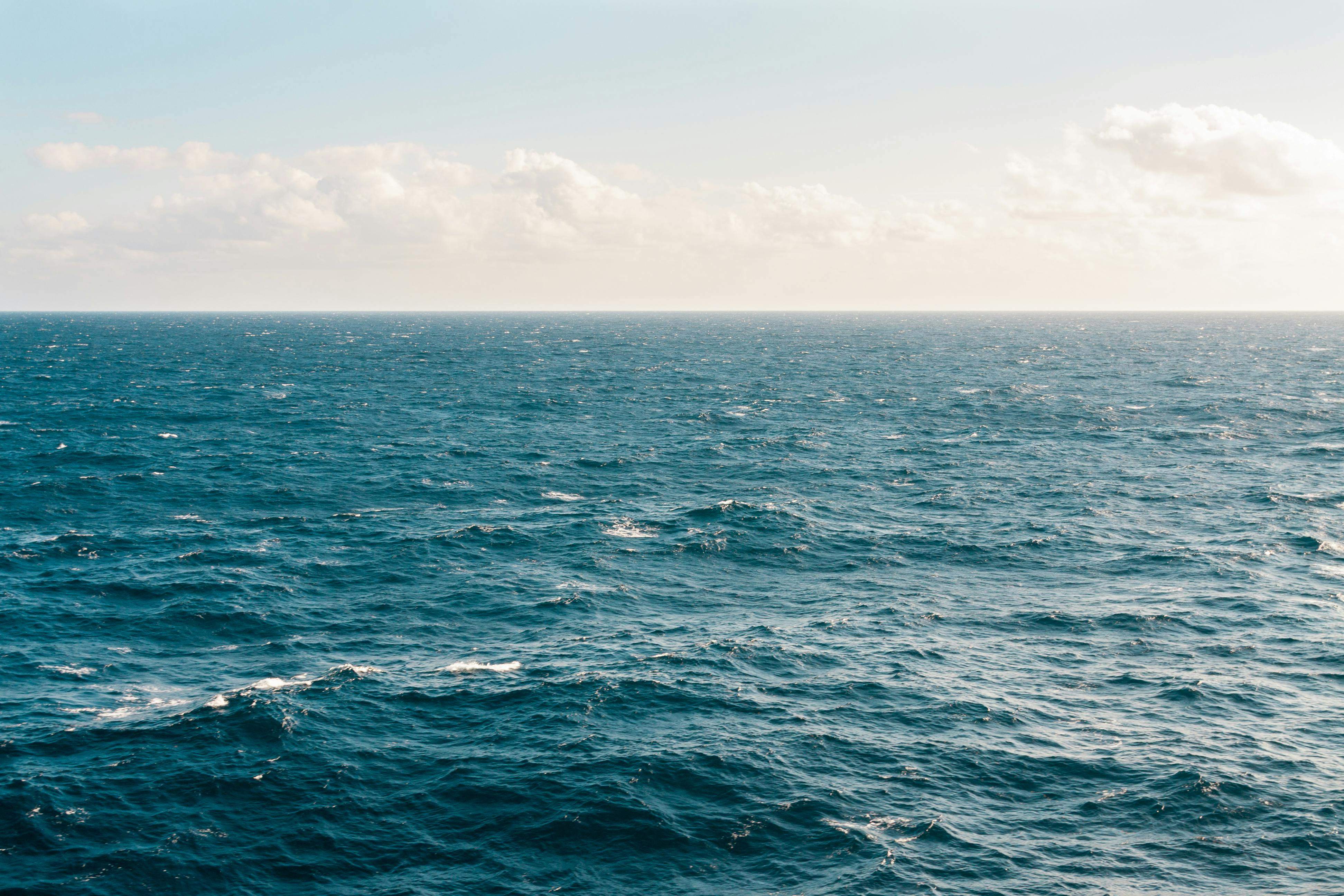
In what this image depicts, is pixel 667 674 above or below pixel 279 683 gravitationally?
below

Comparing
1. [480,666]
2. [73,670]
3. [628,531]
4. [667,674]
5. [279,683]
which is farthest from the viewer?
[628,531]

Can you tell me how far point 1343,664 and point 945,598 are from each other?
84.9 ft

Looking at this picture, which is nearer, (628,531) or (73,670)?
(73,670)

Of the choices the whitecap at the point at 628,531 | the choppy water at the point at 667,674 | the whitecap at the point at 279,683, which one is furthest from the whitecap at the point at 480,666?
the whitecap at the point at 628,531

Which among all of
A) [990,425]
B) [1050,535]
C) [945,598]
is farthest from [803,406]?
[945,598]

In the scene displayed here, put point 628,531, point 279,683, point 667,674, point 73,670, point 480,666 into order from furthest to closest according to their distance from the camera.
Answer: point 628,531
point 480,666
point 667,674
point 73,670
point 279,683

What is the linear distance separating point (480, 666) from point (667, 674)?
12164 mm

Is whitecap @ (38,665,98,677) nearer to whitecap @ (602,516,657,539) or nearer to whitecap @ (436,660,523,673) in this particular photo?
whitecap @ (436,660,523,673)

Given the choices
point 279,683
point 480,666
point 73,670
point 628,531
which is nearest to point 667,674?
point 480,666

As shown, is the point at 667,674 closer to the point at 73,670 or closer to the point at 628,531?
the point at 628,531

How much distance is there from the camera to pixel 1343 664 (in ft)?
200

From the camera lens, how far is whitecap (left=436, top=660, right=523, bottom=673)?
197ft

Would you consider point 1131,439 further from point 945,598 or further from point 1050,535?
point 945,598

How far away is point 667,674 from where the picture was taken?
59969mm
